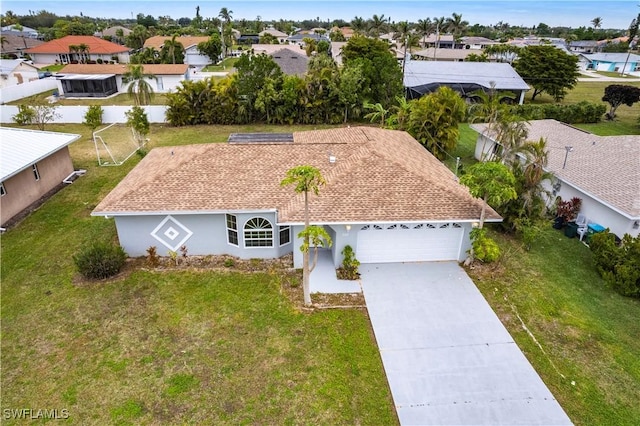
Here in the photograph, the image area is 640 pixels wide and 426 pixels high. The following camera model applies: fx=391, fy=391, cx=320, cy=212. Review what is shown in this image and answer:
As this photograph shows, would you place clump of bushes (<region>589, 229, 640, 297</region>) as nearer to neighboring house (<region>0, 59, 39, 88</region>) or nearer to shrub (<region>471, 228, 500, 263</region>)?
shrub (<region>471, 228, 500, 263</region>)

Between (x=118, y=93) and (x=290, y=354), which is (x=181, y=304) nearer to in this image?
(x=290, y=354)

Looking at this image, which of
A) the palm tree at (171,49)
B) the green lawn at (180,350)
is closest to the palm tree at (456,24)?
the palm tree at (171,49)

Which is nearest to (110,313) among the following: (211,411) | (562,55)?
(211,411)

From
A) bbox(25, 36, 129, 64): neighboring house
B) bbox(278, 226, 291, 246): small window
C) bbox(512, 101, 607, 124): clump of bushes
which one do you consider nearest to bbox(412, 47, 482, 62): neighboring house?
bbox(512, 101, 607, 124): clump of bushes

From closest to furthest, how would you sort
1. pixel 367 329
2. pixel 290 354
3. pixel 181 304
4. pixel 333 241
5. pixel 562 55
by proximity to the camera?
pixel 290 354, pixel 367 329, pixel 181 304, pixel 333 241, pixel 562 55

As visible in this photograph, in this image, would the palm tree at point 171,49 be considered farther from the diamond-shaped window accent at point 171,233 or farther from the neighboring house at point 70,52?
the diamond-shaped window accent at point 171,233

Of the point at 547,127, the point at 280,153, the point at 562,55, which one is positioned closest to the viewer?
the point at 280,153
